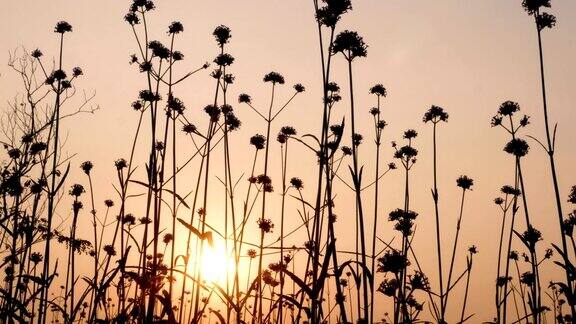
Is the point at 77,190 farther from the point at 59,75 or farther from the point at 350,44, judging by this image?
the point at 350,44

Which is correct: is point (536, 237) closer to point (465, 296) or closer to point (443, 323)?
point (465, 296)

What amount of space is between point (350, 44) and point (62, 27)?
517 cm

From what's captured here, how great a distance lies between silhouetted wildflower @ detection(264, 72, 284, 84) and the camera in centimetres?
770

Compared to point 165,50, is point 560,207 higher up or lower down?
lower down

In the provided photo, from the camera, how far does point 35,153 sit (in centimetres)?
805

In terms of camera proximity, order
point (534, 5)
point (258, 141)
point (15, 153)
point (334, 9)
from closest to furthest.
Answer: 1. point (334, 9)
2. point (534, 5)
3. point (258, 141)
4. point (15, 153)

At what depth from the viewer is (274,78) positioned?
773 centimetres

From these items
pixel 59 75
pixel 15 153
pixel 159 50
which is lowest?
pixel 59 75

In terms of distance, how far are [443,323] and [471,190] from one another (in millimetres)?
4680

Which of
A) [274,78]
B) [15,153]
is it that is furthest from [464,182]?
[15,153]

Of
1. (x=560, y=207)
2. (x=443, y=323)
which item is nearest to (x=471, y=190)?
(x=443, y=323)

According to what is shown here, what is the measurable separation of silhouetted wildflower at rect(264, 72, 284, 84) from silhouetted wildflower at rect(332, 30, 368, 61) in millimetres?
3435

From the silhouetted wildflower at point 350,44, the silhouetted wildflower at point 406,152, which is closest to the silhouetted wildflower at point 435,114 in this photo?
the silhouetted wildflower at point 406,152

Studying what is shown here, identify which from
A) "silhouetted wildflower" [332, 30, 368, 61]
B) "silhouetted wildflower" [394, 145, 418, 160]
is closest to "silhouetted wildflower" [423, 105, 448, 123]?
"silhouetted wildflower" [394, 145, 418, 160]
